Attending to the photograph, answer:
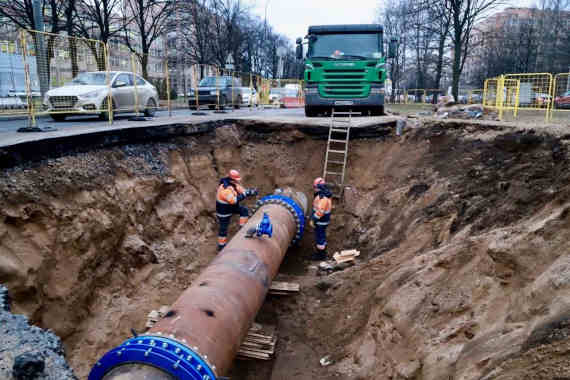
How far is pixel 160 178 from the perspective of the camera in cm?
818

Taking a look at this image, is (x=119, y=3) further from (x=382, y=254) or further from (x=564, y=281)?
(x=564, y=281)

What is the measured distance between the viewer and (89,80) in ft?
37.4

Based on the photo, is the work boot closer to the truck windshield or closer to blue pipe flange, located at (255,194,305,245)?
blue pipe flange, located at (255,194,305,245)

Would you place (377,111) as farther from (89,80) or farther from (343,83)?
(89,80)

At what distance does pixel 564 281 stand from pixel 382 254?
12.1 ft

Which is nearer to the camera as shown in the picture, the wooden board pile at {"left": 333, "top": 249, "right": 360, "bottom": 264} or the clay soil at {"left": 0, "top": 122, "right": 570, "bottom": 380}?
the clay soil at {"left": 0, "top": 122, "right": 570, "bottom": 380}

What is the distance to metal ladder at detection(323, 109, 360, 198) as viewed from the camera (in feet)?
33.0

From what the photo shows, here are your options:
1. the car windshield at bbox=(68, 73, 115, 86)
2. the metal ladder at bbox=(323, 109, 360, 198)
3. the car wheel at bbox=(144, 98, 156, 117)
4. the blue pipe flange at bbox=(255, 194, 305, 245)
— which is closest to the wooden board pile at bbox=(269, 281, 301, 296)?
the blue pipe flange at bbox=(255, 194, 305, 245)

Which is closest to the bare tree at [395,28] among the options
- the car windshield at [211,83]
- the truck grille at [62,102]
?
the car windshield at [211,83]

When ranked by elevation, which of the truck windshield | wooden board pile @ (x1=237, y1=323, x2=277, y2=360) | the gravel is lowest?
wooden board pile @ (x1=237, y1=323, x2=277, y2=360)

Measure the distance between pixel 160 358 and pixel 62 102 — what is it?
9.22 meters

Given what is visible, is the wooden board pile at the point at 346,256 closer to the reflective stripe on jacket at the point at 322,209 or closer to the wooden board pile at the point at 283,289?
the reflective stripe on jacket at the point at 322,209

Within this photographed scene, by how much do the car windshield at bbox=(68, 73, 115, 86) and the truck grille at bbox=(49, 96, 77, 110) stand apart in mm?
1079

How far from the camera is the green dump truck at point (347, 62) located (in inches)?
452
